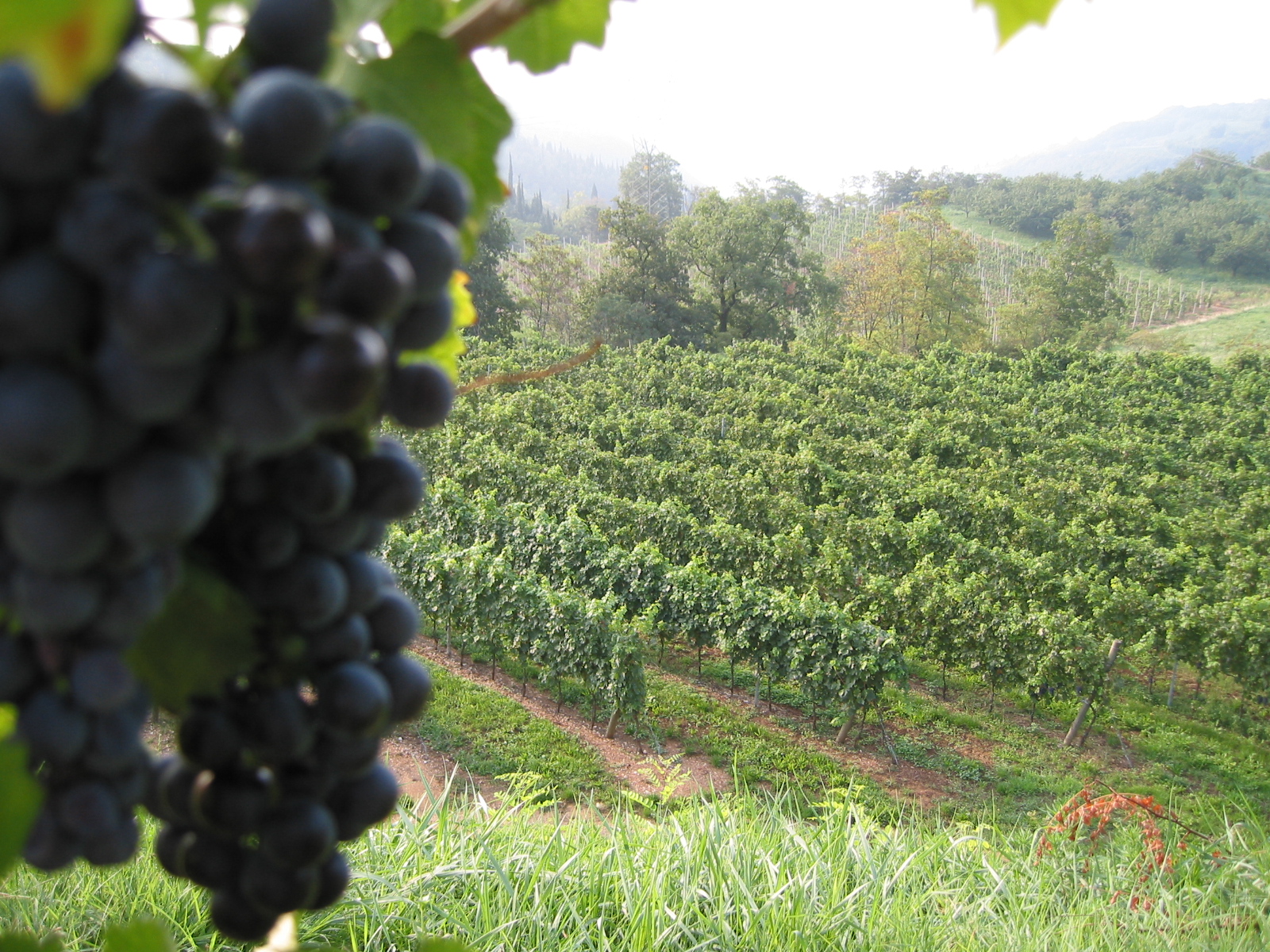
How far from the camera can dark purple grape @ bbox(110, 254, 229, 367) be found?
40 centimetres

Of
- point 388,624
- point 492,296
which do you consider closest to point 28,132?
point 388,624

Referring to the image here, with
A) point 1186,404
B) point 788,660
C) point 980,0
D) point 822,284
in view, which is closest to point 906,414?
point 1186,404

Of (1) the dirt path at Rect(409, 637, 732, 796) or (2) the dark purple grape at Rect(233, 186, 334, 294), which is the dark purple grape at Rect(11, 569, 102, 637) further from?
(1) the dirt path at Rect(409, 637, 732, 796)

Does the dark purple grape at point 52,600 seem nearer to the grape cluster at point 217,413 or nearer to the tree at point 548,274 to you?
the grape cluster at point 217,413

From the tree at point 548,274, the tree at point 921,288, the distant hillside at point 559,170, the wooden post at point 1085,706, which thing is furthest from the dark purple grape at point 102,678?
the distant hillside at point 559,170

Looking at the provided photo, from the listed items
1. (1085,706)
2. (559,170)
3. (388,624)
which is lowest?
(1085,706)

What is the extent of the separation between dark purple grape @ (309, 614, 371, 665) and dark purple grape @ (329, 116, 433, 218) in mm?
358

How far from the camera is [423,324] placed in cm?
60

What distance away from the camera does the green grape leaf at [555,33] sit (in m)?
0.76

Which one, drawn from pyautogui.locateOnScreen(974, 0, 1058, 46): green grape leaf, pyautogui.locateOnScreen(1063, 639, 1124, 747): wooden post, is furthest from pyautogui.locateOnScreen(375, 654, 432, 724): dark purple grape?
pyautogui.locateOnScreen(1063, 639, 1124, 747): wooden post

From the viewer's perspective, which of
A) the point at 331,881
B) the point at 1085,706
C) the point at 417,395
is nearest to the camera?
the point at 417,395

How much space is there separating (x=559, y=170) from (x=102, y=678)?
198 metres

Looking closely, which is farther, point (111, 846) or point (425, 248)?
point (111, 846)

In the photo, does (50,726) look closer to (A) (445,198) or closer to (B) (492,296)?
(A) (445,198)
